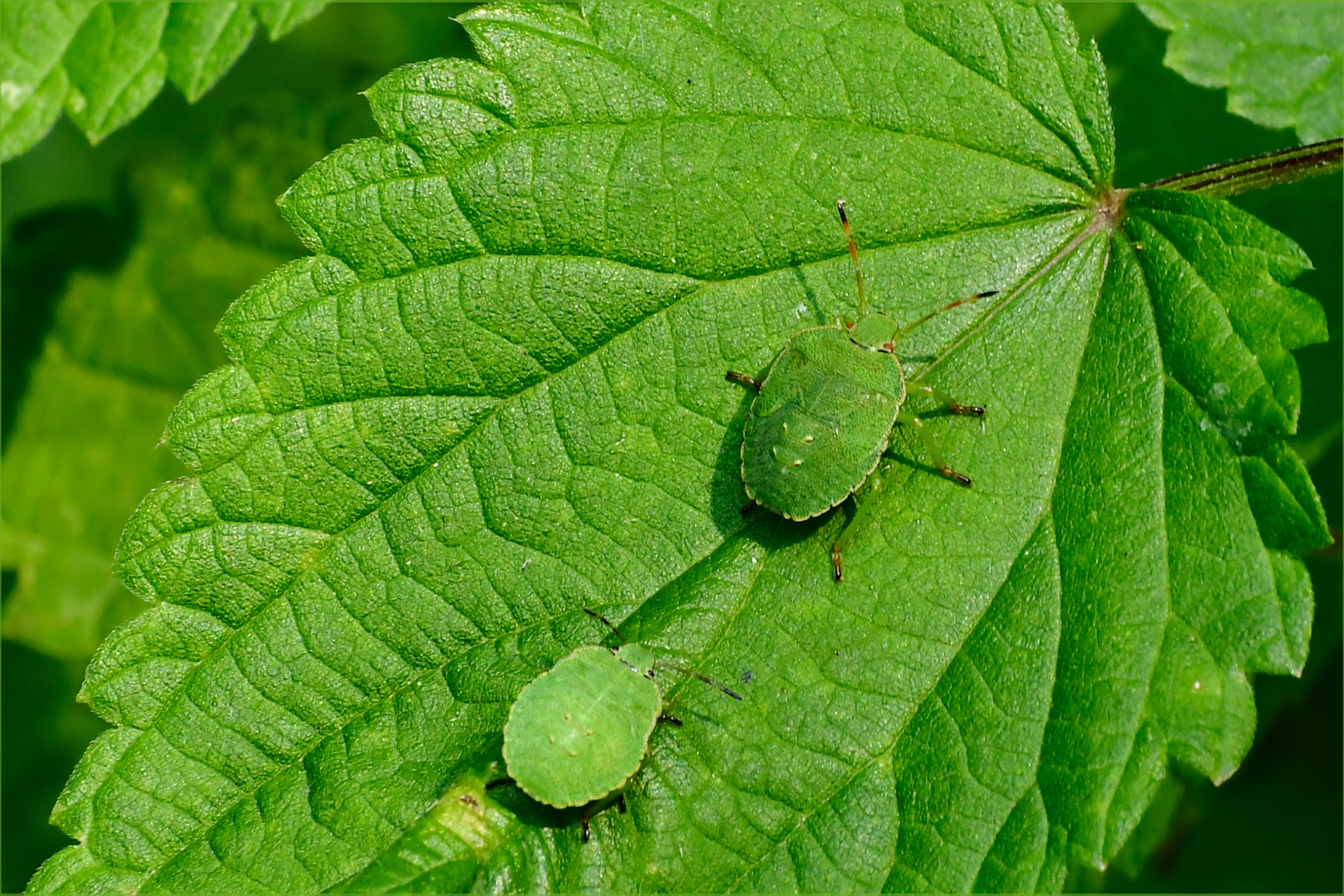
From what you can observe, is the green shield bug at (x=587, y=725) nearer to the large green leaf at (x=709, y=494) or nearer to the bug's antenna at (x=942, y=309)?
the large green leaf at (x=709, y=494)

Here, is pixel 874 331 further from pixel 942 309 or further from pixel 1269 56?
pixel 1269 56

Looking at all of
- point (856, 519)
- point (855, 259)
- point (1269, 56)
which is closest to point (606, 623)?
point (856, 519)

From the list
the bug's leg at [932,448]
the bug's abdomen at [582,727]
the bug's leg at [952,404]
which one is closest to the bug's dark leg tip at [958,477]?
the bug's leg at [932,448]

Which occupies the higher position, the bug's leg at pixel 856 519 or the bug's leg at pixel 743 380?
the bug's leg at pixel 743 380

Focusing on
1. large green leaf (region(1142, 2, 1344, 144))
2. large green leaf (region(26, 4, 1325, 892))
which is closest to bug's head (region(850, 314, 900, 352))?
large green leaf (region(26, 4, 1325, 892))

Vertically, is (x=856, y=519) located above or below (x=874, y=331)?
below

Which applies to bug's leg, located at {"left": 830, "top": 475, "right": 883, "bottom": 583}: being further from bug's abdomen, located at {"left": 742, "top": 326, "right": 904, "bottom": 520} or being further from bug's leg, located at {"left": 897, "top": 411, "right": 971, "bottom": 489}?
bug's leg, located at {"left": 897, "top": 411, "right": 971, "bottom": 489}
